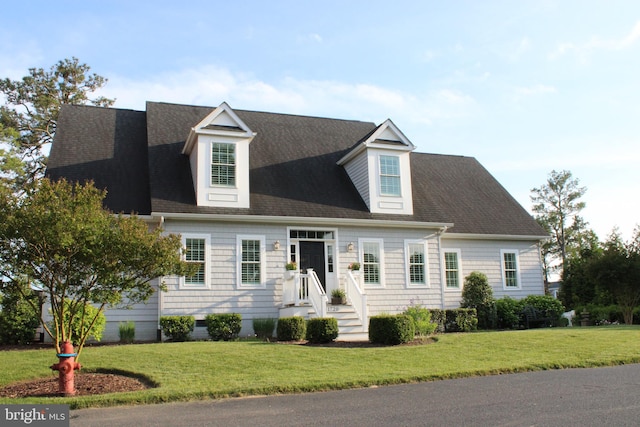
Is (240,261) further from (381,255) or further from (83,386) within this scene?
(83,386)

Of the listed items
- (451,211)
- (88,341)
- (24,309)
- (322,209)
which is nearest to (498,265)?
(451,211)

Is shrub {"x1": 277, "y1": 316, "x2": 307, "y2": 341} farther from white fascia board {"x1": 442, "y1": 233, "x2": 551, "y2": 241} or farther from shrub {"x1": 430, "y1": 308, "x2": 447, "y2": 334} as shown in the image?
white fascia board {"x1": 442, "y1": 233, "x2": 551, "y2": 241}

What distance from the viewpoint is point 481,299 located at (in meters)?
21.6

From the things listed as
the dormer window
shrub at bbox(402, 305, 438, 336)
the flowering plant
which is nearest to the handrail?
the flowering plant

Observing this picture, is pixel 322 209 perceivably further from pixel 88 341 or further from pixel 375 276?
pixel 88 341

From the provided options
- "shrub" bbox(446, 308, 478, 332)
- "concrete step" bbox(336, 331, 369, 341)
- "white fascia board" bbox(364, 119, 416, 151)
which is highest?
"white fascia board" bbox(364, 119, 416, 151)

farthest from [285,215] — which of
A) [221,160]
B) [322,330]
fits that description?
[322,330]

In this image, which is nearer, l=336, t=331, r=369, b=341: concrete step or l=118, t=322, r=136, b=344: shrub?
l=118, t=322, r=136, b=344: shrub

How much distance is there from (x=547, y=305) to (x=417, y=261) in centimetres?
570

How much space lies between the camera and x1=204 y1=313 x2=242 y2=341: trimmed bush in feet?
56.0

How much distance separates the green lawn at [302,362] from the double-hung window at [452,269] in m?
6.77

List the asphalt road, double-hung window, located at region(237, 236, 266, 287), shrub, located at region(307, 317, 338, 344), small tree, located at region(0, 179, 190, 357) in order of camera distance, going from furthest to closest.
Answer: double-hung window, located at region(237, 236, 266, 287)
shrub, located at region(307, 317, 338, 344)
small tree, located at region(0, 179, 190, 357)
the asphalt road

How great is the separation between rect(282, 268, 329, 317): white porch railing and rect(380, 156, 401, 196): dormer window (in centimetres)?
453

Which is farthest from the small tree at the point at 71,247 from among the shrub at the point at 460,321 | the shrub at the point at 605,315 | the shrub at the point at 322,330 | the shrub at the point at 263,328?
the shrub at the point at 605,315
